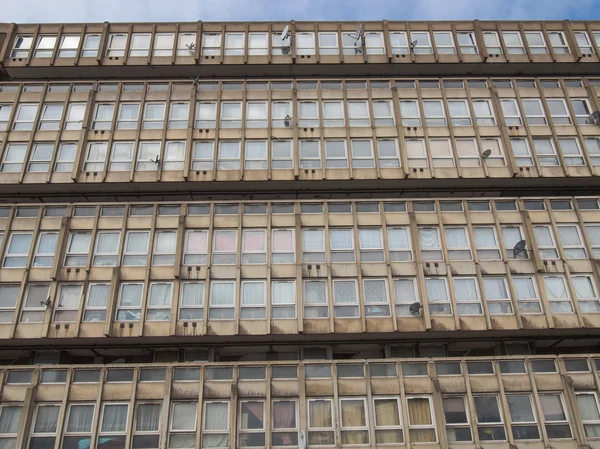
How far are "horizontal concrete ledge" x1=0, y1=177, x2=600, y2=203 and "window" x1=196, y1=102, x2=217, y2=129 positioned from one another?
10.5ft

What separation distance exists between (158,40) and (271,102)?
24.8ft

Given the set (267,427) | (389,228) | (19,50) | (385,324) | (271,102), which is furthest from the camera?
(19,50)

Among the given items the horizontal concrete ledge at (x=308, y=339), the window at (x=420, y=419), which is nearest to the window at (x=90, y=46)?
the horizontal concrete ledge at (x=308, y=339)

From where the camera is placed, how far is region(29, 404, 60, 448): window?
56.8 feet

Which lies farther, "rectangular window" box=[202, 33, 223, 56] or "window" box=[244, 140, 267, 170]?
"rectangular window" box=[202, 33, 223, 56]

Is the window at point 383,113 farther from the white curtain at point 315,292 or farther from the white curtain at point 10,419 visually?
the white curtain at point 10,419

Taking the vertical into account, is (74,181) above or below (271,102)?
below

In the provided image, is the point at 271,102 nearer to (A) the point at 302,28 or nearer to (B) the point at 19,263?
(A) the point at 302,28

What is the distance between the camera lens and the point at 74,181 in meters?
22.7

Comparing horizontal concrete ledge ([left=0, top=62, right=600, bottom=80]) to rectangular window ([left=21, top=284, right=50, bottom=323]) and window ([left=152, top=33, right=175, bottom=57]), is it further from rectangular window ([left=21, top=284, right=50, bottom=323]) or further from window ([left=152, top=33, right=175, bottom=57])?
rectangular window ([left=21, top=284, right=50, bottom=323])

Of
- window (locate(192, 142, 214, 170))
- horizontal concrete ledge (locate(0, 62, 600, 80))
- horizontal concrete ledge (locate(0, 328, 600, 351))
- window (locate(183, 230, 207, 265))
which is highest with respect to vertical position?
horizontal concrete ledge (locate(0, 62, 600, 80))

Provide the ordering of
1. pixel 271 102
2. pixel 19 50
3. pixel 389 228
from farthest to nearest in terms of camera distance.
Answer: pixel 19 50 → pixel 271 102 → pixel 389 228

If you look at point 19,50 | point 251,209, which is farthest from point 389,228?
point 19,50

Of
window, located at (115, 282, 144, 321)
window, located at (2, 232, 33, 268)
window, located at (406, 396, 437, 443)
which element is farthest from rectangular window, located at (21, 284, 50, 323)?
window, located at (406, 396, 437, 443)
